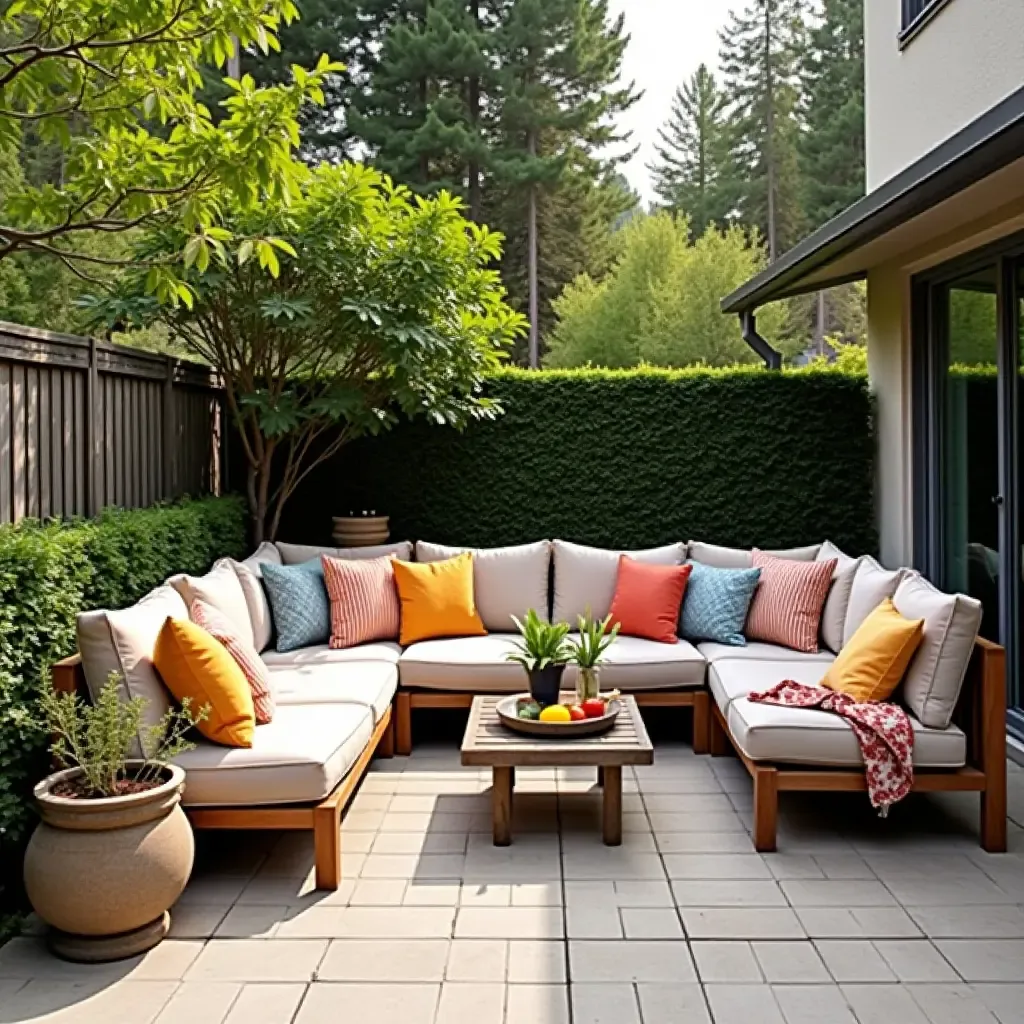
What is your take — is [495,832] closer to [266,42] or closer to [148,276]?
[148,276]

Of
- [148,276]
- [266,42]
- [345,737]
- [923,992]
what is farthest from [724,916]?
[266,42]

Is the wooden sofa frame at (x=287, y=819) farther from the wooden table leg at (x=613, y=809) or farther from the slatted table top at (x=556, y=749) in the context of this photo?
the wooden table leg at (x=613, y=809)

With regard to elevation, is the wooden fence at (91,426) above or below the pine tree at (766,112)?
below

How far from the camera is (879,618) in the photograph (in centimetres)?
439

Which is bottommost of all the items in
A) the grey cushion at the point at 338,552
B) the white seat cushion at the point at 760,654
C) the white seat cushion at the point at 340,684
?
the white seat cushion at the point at 340,684

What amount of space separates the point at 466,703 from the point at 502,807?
1.34 meters

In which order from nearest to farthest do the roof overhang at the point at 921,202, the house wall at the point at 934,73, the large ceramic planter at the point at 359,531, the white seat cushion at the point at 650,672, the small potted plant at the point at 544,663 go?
the roof overhang at the point at 921,202 < the small potted plant at the point at 544,663 < the house wall at the point at 934,73 < the white seat cushion at the point at 650,672 < the large ceramic planter at the point at 359,531

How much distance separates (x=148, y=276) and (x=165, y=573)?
6.82 ft

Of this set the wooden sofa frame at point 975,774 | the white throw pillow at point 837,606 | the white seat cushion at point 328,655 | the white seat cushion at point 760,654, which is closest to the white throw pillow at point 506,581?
the white seat cushion at point 328,655

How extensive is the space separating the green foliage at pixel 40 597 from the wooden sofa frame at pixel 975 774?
8.60 feet

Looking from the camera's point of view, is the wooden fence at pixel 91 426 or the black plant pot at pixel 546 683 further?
the black plant pot at pixel 546 683

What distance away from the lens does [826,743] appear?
13.1 ft

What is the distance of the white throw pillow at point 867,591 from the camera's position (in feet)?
16.1

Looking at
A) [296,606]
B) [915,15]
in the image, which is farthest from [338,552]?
[915,15]
